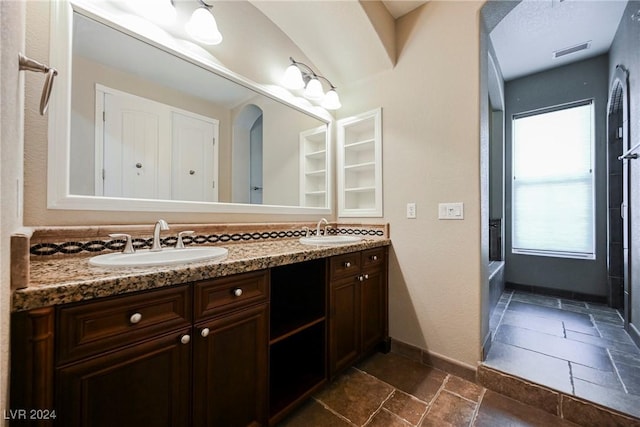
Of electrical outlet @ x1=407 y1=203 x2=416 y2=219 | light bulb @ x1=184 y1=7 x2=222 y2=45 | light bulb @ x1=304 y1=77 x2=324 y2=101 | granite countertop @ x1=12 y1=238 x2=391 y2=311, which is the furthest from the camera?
light bulb @ x1=304 y1=77 x2=324 y2=101

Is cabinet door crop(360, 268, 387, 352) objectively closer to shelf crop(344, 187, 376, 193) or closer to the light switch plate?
the light switch plate

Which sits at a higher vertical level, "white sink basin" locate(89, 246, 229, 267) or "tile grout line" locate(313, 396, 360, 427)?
"white sink basin" locate(89, 246, 229, 267)

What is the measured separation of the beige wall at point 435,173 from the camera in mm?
1720

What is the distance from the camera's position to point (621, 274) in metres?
2.65

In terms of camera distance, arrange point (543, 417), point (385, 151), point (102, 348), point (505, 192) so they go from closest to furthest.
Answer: point (102, 348)
point (543, 417)
point (385, 151)
point (505, 192)

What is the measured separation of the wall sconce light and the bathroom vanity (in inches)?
55.5

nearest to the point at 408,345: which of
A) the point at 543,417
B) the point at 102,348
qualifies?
the point at 543,417

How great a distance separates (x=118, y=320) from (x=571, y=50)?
14.8 ft

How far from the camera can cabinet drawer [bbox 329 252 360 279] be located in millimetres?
1600

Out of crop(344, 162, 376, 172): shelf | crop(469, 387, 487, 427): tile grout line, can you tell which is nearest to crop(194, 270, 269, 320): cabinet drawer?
crop(469, 387, 487, 427): tile grout line

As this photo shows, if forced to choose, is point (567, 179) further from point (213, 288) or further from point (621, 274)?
point (213, 288)

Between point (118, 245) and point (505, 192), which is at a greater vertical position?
point (505, 192)

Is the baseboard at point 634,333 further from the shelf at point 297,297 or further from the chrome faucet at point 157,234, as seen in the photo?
the chrome faucet at point 157,234

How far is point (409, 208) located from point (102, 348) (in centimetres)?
190
